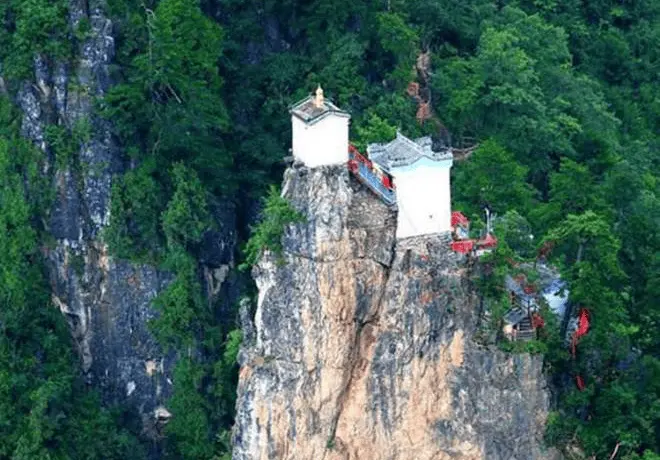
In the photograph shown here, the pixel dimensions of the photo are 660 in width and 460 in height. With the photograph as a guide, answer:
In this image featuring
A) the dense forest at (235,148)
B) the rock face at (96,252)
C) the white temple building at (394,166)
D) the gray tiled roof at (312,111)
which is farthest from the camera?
the rock face at (96,252)

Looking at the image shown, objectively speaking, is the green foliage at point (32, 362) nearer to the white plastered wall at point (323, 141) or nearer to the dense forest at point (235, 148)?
the dense forest at point (235, 148)

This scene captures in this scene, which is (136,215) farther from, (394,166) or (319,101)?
(394,166)

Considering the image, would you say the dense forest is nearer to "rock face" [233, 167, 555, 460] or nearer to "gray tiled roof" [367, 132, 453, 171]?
"rock face" [233, 167, 555, 460]

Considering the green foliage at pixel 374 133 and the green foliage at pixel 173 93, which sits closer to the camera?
the green foliage at pixel 374 133

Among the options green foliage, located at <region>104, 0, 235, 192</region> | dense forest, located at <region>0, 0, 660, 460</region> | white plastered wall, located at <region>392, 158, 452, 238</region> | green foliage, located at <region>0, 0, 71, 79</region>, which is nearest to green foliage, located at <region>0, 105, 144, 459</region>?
dense forest, located at <region>0, 0, 660, 460</region>

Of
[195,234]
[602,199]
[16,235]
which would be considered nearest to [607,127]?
[602,199]

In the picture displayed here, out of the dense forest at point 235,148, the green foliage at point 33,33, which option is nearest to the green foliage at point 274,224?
the dense forest at point 235,148
